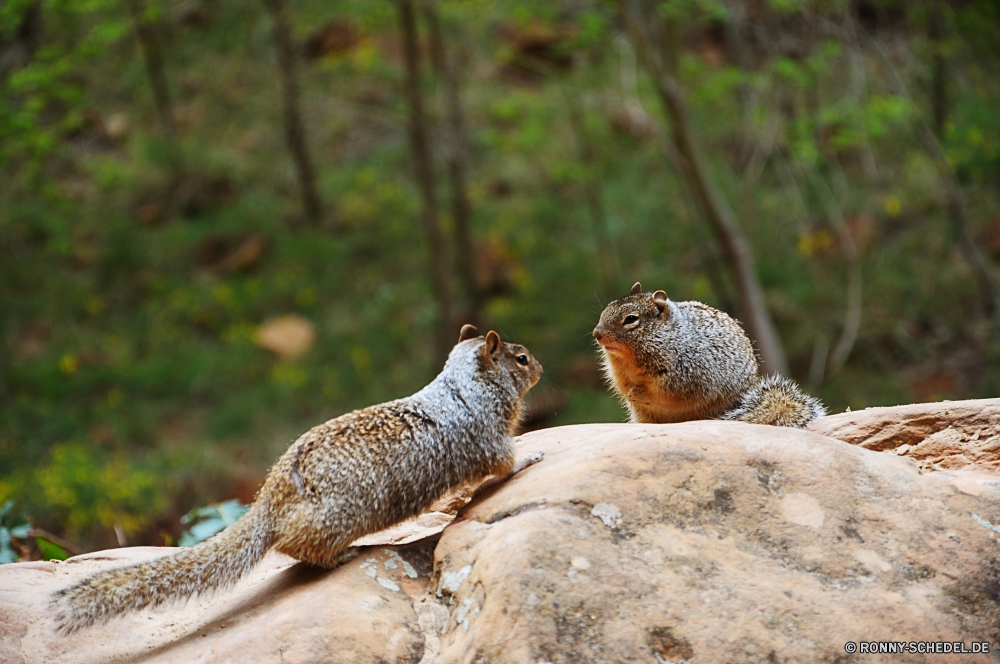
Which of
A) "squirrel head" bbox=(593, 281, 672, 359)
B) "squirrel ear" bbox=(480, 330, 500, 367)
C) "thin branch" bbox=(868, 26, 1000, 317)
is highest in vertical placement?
"squirrel ear" bbox=(480, 330, 500, 367)

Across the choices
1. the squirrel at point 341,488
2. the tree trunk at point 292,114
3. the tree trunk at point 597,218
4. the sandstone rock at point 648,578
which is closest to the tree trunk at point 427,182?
the tree trunk at point 597,218

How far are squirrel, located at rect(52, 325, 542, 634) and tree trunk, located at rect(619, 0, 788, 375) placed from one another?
6789mm

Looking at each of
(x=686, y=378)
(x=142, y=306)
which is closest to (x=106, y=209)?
(x=142, y=306)

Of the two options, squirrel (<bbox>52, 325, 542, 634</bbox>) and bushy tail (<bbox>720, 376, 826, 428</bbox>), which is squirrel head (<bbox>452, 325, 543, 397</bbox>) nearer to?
squirrel (<bbox>52, 325, 542, 634</bbox>)

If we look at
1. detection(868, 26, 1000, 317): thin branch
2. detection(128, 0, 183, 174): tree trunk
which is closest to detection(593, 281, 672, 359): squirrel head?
detection(868, 26, 1000, 317): thin branch

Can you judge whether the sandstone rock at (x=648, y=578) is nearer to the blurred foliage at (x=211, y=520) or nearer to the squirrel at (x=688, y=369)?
the squirrel at (x=688, y=369)

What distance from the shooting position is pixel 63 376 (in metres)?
13.3

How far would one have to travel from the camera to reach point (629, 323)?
5.21m

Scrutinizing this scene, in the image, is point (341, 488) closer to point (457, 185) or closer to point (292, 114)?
point (457, 185)

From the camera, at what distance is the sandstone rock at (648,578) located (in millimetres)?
3121

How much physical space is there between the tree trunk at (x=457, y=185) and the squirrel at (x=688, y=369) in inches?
322

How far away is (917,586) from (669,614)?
101cm

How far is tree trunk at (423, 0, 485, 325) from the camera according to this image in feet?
43.6

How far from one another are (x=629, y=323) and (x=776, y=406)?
96 centimetres
